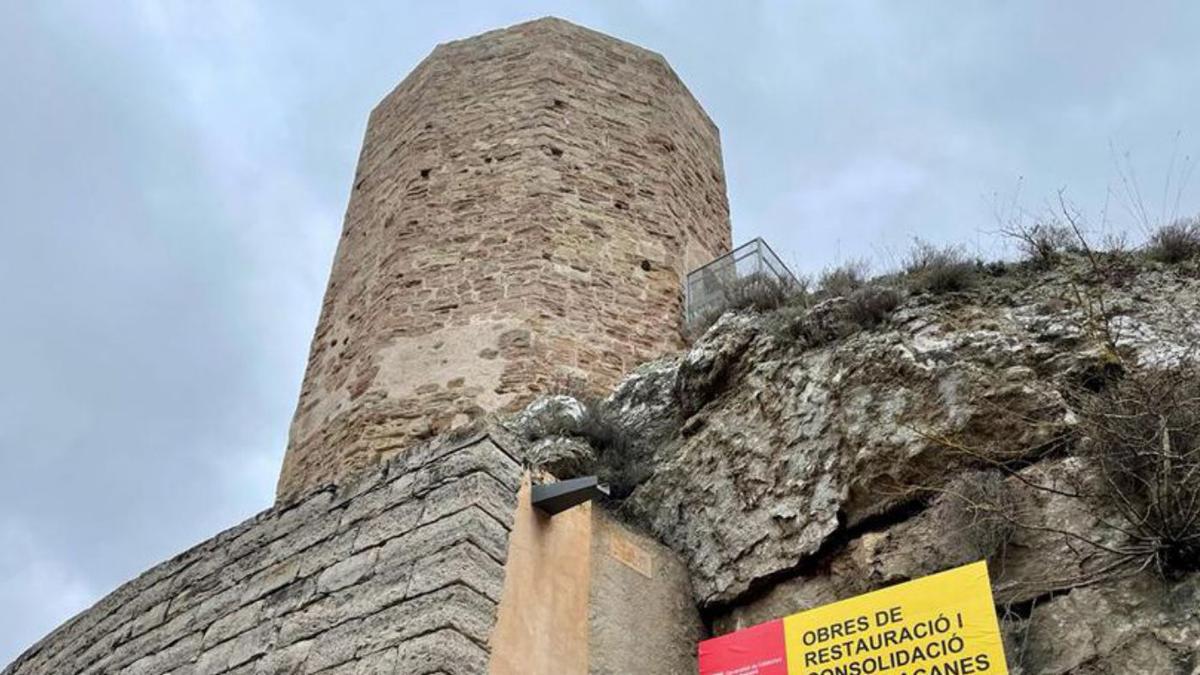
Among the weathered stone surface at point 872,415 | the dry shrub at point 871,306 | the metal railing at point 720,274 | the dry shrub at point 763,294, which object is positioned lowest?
the weathered stone surface at point 872,415

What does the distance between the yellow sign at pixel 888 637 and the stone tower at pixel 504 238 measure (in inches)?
123

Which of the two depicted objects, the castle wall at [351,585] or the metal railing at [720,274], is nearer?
the castle wall at [351,585]

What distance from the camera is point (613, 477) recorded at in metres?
5.55

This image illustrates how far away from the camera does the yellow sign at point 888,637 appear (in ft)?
12.7

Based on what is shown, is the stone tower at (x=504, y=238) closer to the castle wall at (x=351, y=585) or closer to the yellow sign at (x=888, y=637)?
the castle wall at (x=351, y=585)

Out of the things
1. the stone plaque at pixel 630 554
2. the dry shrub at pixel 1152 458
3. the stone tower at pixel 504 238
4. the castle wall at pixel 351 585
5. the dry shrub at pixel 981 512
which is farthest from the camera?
the stone tower at pixel 504 238

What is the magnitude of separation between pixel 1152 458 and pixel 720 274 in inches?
187

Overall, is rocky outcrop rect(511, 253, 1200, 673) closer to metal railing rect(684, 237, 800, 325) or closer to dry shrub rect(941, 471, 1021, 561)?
dry shrub rect(941, 471, 1021, 561)

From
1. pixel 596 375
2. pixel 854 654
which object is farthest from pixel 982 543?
pixel 596 375

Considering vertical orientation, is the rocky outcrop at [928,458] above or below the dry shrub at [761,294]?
below

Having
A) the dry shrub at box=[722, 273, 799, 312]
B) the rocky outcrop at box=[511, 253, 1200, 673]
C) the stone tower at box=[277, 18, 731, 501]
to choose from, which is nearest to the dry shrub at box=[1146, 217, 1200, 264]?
the rocky outcrop at box=[511, 253, 1200, 673]

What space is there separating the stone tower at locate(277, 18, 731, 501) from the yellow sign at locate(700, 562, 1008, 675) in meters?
3.11

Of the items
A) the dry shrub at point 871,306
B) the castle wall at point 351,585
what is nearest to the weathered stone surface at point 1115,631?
the dry shrub at point 871,306

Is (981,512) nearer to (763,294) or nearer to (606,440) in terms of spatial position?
(606,440)
